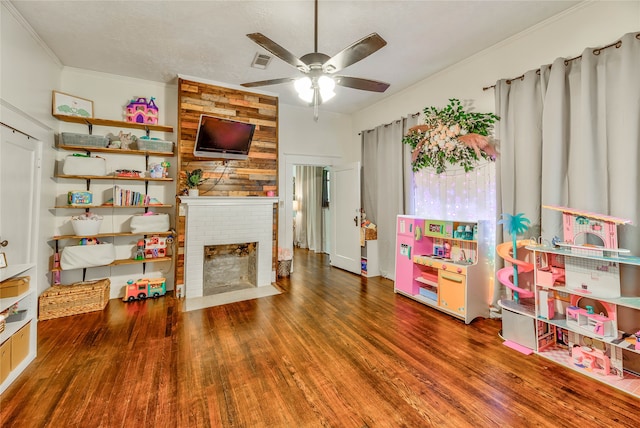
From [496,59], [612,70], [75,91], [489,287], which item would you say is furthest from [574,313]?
[75,91]

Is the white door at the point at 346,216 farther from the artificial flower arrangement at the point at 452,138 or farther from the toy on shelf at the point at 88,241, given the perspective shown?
the toy on shelf at the point at 88,241

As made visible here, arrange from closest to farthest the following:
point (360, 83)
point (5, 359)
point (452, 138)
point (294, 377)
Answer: point (5, 359) < point (294, 377) < point (360, 83) < point (452, 138)

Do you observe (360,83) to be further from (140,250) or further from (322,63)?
(140,250)

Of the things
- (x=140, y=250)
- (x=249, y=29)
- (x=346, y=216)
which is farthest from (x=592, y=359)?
(x=140, y=250)

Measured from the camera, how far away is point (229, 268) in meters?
4.18

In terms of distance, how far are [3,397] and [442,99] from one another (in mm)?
4862

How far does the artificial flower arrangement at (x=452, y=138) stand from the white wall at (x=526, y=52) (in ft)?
0.63

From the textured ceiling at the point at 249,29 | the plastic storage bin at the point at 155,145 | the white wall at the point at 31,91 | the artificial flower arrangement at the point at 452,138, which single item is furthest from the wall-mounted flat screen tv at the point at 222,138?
Result: the artificial flower arrangement at the point at 452,138

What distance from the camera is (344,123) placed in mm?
5426

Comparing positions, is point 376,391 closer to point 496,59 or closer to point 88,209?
point 496,59

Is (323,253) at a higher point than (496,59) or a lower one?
lower

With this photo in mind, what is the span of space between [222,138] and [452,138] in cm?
286

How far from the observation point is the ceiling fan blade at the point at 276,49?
5.75 feet

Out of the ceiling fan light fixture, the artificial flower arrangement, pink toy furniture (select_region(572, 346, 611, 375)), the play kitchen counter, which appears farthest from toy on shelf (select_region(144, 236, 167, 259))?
pink toy furniture (select_region(572, 346, 611, 375))
